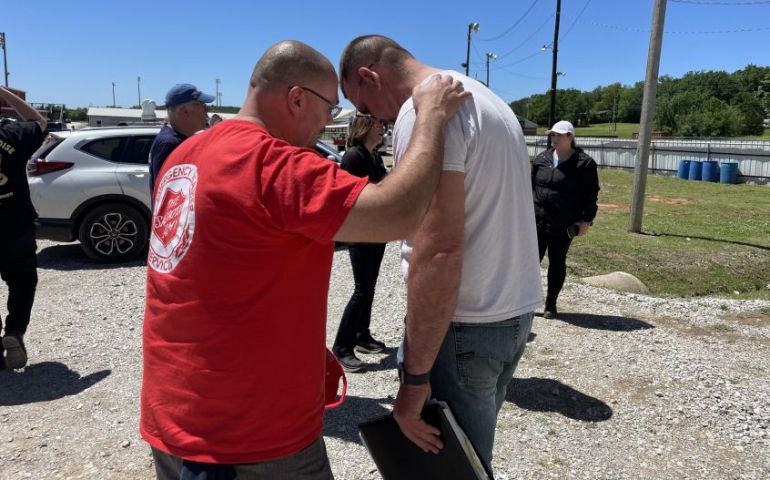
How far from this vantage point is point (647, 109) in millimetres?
11539

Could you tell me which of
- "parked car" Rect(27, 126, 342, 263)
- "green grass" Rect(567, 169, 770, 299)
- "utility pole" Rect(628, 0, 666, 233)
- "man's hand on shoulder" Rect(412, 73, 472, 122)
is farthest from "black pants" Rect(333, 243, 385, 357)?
"utility pole" Rect(628, 0, 666, 233)

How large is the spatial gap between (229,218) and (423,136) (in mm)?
538

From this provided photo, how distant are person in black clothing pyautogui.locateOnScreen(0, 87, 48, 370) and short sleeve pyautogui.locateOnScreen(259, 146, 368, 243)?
4050mm

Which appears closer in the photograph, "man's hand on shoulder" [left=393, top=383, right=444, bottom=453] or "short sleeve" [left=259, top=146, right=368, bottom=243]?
"short sleeve" [left=259, top=146, right=368, bottom=243]

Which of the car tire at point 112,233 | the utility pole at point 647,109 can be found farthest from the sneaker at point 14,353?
the utility pole at point 647,109

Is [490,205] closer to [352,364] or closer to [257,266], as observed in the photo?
[257,266]

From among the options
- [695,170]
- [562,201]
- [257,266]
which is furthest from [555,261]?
[695,170]

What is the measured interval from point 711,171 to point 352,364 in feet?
73.8

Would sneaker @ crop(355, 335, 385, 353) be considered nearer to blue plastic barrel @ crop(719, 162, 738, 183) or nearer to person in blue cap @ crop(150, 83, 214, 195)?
person in blue cap @ crop(150, 83, 214, 195)

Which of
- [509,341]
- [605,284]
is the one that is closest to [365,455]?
[509,341]

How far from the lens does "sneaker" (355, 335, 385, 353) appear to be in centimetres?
521

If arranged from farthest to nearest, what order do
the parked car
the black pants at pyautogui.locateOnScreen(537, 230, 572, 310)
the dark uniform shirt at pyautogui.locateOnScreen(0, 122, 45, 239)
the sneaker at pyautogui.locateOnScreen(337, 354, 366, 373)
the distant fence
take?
the distant fence, the parked car, the black pants at pyautogui.locateOnScreen(537, 230, 572, 310), the sneaker at pyautogui.locateOnScreen(337, 354, 366, 373), the dark uniform shirt at pyautogui.locateOnScreen(0, 122, 45, 239)

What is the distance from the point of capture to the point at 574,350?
5340 millimetres

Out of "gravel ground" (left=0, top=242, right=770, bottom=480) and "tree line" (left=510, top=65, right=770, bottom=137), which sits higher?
"tree line" (left=510, top=65, right=770, bottom=137)
